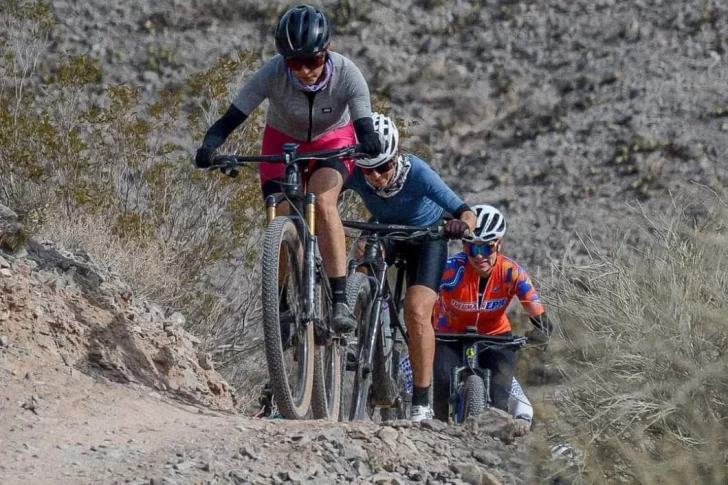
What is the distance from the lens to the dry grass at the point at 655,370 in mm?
5012

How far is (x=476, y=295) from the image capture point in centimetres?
875

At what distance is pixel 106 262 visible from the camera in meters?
9.20

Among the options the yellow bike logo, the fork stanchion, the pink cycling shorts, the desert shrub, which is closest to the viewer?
the fork stanchion

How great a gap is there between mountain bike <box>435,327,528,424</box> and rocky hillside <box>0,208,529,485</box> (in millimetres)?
1459

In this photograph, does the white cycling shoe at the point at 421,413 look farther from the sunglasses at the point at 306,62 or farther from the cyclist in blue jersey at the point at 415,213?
the sunglasses at the point at 306,62

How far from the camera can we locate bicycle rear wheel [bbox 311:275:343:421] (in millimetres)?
6871

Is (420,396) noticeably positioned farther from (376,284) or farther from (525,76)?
(525,76)

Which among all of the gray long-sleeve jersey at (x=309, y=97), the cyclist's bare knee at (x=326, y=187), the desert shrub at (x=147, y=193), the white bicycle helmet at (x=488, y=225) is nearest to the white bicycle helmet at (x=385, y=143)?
the gray long-sleeve jersey at (x=309, y=97)

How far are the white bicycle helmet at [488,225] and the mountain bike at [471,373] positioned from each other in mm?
608

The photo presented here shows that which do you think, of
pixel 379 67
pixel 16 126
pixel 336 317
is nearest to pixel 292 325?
pixel 336 317

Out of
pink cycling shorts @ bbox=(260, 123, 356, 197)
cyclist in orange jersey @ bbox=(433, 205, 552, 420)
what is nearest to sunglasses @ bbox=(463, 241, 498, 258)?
cyclist in orange jersey @ bbox=(433, 205, 552, 420)

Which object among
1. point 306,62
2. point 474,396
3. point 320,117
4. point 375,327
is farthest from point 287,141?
point 474,396

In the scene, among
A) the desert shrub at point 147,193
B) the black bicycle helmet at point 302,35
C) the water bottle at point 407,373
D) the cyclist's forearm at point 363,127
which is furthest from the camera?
the desert shrub at point 147,193

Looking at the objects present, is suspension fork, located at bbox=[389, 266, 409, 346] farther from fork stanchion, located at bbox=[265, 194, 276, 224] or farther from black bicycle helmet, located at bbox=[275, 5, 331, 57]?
black bicycle helmet, located at bbox=[275, 5, 331, 57]
